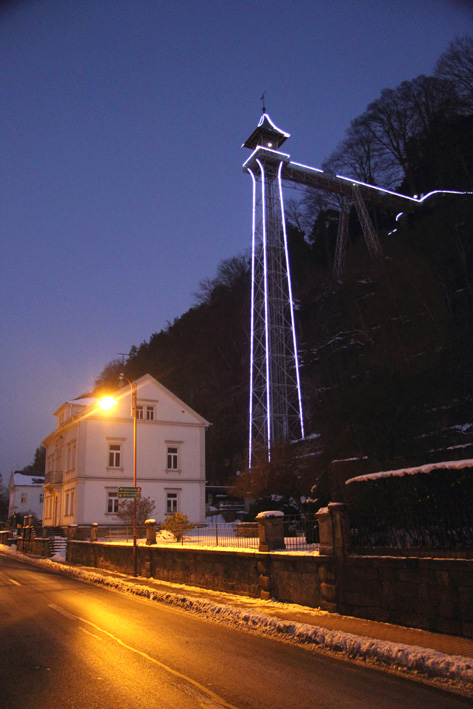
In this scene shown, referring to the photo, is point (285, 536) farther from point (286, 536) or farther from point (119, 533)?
point (119, 533)

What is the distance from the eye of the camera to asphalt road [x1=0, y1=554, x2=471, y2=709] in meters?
5.77

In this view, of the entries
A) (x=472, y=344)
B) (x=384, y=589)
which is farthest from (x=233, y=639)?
(x=472, y=344)

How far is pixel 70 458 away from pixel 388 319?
26.7m

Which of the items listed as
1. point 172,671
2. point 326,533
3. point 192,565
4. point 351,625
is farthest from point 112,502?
point 172,671

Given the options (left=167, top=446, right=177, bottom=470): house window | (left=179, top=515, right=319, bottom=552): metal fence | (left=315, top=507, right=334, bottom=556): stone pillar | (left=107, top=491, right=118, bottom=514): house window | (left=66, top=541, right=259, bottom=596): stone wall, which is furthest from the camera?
(left=167, top=446, right=177, bottom=470): house window

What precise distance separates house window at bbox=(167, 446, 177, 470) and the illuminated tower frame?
6500 millimetres

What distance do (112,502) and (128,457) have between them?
3460 mm

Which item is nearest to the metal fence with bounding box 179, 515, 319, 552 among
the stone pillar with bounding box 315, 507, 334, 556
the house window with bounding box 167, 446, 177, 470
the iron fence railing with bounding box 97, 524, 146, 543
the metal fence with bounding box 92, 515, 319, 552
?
the metal fence with bounding box 92, 515, 319, 552

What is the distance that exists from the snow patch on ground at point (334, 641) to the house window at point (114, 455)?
2698cm

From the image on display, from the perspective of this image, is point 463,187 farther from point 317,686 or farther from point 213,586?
point 317,686

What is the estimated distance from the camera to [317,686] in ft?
20.8

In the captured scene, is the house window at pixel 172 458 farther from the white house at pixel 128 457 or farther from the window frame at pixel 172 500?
the window frame at pixel 172 500

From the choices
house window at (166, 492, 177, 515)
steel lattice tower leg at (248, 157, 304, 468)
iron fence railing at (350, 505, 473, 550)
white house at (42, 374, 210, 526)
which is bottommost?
iron fence railing at (350, 505, 473, 550)

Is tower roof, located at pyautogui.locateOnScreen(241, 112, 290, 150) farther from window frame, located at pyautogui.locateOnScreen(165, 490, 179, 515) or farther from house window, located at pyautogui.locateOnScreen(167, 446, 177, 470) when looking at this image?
window frame, located at pyautogui.locateOnScreen(165, 490, 179, 515)
